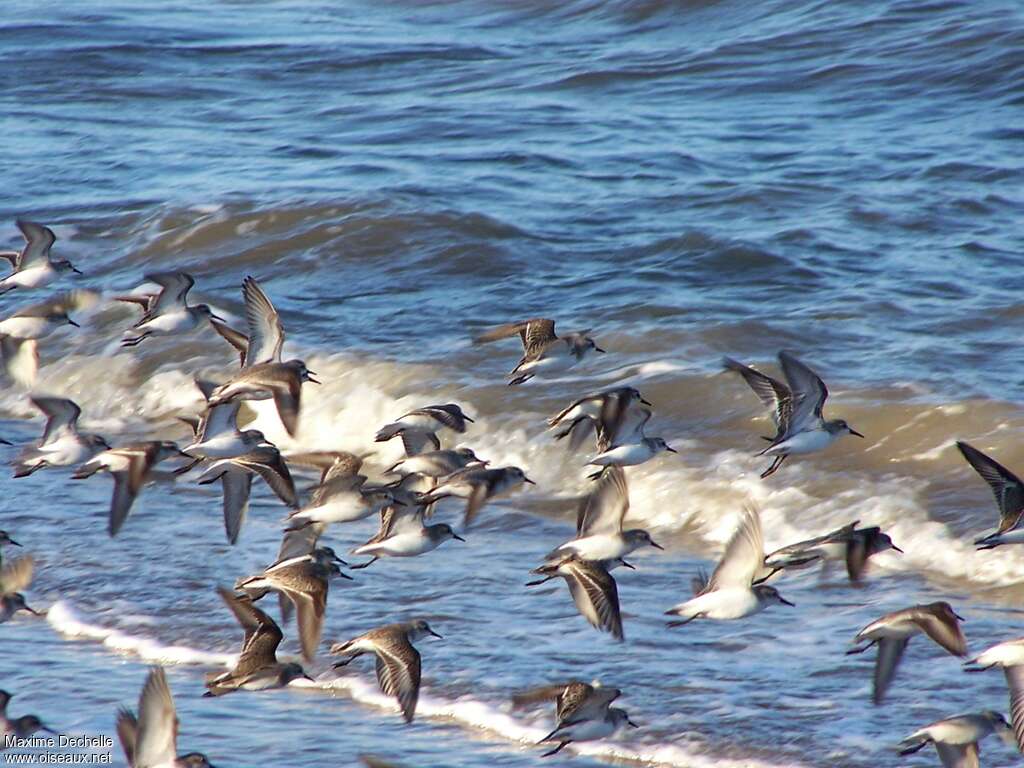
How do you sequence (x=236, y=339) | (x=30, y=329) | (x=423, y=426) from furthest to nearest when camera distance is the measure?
(x=30, y=329)
(x=236, y=339)
(x=423, y=426)

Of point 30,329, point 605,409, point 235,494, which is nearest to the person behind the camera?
point 605,409

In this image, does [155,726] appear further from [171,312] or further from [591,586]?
[171,312]

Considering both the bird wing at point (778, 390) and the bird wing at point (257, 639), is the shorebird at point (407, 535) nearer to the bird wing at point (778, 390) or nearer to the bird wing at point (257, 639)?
the bird wing at point (257, 639)

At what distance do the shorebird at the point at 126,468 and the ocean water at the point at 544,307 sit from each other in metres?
0.70

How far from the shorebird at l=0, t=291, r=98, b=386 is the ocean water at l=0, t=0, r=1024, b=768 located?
877mm

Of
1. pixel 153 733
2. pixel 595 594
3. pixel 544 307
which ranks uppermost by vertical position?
pixel 153 733

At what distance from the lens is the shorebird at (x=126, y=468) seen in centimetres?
712

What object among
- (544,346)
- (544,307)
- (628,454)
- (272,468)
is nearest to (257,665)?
(272,468)

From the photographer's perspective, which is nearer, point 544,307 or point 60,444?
point 60,444

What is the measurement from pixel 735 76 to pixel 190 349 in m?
8.43

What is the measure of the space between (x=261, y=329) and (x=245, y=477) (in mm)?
680

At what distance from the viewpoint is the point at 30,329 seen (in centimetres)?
862

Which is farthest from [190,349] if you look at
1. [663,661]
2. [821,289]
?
[663,661]

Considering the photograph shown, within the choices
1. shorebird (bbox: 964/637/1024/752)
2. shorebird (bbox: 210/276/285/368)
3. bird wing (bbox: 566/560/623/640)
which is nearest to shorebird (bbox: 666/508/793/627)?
bird wing (bbox: 566/560/623/640)
